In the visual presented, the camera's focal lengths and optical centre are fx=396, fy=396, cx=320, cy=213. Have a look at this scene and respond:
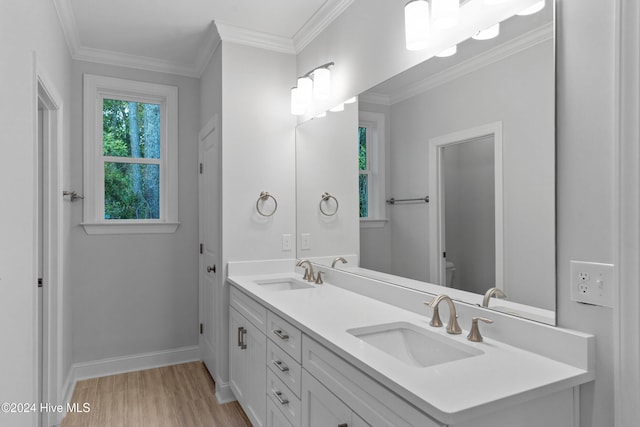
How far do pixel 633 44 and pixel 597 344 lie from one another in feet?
2.68

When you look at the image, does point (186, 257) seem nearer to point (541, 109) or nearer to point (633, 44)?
point (541, 109)

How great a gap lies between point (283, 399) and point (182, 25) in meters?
2.47

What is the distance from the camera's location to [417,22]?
170cm

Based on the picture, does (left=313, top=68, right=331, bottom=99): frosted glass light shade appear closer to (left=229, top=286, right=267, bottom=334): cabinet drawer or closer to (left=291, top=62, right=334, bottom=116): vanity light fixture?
(left=291, top=62, right=334, bottom=116): vanity light fixture

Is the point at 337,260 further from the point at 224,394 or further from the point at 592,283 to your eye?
the point at 592,283

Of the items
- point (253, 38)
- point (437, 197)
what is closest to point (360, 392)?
point (437, 197)

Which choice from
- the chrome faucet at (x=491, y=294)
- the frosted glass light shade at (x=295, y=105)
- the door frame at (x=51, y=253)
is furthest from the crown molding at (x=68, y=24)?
the chrome faucet at (x=491, y=294)

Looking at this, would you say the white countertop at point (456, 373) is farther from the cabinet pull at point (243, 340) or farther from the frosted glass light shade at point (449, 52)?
the frosted glass light shade at point (449, 52)

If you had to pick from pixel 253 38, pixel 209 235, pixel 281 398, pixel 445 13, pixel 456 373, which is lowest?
pixel 281 398

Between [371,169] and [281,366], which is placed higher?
[371,169]

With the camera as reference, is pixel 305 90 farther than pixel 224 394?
No

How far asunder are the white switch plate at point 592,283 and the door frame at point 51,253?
101 inches

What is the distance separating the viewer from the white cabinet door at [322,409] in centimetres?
127

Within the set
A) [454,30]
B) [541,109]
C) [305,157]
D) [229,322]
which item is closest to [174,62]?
[305,157]
